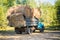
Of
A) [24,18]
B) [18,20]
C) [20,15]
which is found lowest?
[18,20]

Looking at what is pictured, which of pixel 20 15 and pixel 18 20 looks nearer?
pixel 18 20

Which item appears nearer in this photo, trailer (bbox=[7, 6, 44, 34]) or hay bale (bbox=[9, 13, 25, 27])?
hay bale (bbox=[9, 13, 25, 27])

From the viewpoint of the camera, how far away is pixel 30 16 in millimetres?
25234

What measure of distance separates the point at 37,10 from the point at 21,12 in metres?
2.39

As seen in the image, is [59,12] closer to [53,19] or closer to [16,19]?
[53,19]

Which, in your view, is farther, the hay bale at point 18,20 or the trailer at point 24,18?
the trailer at point 24,18

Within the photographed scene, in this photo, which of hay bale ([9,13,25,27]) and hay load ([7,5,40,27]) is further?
hay load ([7,5,40,27])

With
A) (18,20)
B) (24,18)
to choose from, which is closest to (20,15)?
(18,20)

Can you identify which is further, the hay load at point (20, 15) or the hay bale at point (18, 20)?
the hay load at point (20, 15)

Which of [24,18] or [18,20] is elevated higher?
[24,18]

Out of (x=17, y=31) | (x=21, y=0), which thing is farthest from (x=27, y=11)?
(x=21, y=0)

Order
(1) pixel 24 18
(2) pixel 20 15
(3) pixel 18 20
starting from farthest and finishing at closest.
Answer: (1) pixel 24 18, (2) pixel 20 15, (3) pixel 18 20

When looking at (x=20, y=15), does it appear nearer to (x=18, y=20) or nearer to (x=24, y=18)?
(x=18, y=20)

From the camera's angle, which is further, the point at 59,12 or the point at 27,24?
the point at 59,12
